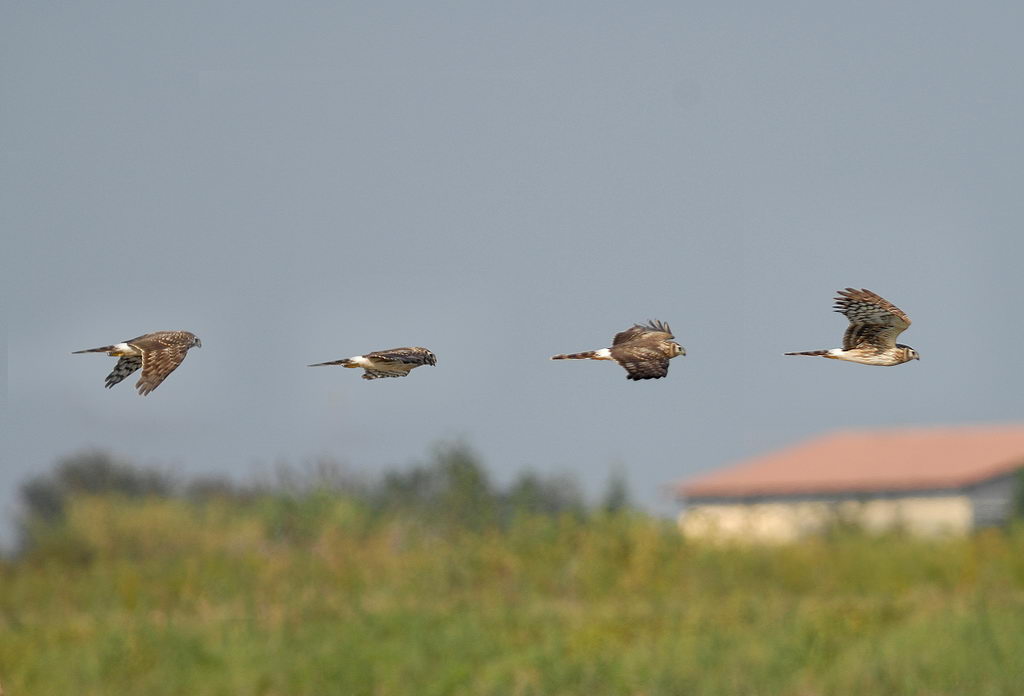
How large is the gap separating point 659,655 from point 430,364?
1205 inches

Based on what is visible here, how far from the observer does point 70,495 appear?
58000 millimetres

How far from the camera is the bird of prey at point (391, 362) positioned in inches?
304

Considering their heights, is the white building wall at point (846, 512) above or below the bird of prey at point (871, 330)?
below

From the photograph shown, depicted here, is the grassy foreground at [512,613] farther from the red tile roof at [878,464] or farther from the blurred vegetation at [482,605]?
the red tile roof at [878,464]

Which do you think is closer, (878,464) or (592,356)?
(592,356)

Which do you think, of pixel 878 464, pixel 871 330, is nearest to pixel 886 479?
pixel 878 464

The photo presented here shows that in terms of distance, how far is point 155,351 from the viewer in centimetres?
780

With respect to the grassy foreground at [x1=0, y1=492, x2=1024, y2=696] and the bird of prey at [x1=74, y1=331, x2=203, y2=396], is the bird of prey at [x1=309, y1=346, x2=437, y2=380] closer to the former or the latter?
the bird of prey at [x1=74, y1=331, x2=203, y2=396]

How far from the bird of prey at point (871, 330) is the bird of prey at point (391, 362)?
1646 mm

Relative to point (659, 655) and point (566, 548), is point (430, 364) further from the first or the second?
point (566, 548)

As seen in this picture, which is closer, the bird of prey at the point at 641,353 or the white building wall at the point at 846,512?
the bird of prey at the point at 641,353

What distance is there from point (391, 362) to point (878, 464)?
94.9 meters

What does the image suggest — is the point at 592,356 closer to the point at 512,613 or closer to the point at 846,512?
the point at 512,613

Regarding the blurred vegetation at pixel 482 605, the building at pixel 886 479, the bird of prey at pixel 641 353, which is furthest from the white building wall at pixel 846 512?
the bird of prey at pixel 641 353
